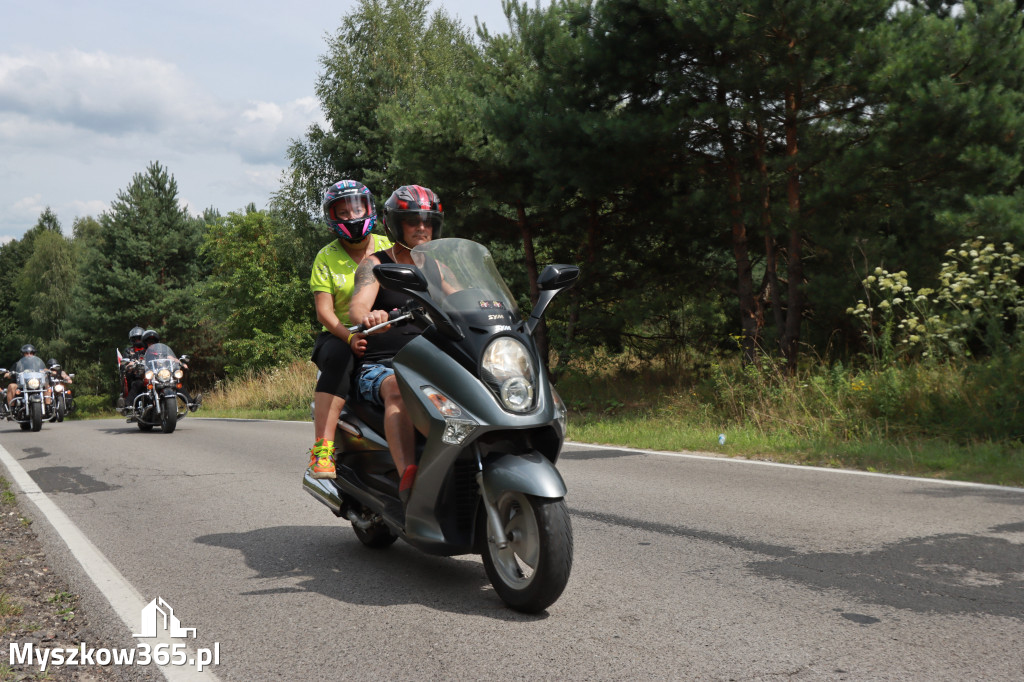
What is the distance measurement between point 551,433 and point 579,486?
382 cm

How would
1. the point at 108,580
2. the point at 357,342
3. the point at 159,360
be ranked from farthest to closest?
the point at 159,360 → the point at 108,580 → the point at 357,342

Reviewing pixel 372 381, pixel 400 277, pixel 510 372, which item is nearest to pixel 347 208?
pixel 372 381

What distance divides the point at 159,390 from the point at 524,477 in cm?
1332

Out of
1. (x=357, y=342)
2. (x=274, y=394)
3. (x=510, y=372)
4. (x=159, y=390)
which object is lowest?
(x=274, y=394)

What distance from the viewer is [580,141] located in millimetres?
12961

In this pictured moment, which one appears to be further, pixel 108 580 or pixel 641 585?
pixel 108 580

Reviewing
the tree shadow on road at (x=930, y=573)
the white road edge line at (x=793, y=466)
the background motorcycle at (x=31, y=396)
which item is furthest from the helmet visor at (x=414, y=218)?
the background motorcycle at (x=31, y=396)

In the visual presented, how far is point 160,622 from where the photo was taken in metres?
4.04

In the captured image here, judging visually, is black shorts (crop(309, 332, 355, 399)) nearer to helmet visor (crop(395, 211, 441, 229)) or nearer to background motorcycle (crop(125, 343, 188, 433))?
helmet visor (crop(395, 211, 441, 229))

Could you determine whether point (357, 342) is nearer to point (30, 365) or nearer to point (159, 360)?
point (159, 360)

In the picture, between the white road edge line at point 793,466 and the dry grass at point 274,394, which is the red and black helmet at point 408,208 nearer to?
the white road edge line at point 793,466

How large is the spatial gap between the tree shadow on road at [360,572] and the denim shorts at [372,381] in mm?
968

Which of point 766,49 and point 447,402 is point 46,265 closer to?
point 766,49

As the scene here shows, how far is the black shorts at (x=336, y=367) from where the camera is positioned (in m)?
4.88
